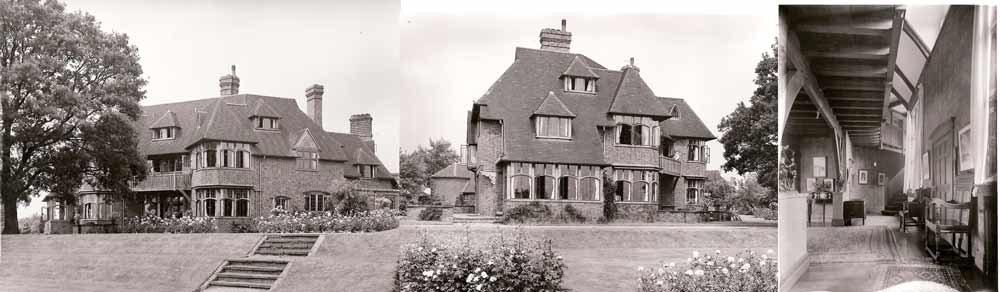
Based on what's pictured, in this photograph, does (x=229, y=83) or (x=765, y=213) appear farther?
(x=229, y=83)

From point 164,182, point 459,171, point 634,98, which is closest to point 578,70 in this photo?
point 634,98

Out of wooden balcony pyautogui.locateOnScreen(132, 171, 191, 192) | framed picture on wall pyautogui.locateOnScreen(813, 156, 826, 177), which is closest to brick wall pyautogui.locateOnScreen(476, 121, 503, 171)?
framed picture on wall pyautogui.locateOnScreen(813, 156, 826, 177)

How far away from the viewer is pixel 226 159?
1055cm

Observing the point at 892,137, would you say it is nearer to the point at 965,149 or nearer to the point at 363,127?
the point at 965,149

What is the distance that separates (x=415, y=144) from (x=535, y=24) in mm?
1834

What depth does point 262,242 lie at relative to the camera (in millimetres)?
10656

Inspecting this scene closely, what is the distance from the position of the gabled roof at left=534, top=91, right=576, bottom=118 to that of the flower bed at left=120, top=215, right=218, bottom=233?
458 centimetres

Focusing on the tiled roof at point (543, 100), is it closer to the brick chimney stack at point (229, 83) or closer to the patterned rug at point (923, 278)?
the patterned rug at point (923, 278)

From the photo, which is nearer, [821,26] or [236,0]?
[821,26]

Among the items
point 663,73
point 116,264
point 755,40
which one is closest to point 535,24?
point 663,73

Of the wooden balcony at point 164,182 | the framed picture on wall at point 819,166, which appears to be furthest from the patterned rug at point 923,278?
the wooden balcony at point 164,182

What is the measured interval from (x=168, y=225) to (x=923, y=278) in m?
8.68

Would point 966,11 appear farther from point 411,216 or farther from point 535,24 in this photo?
point 411,216

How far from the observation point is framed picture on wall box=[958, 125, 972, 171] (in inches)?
308
